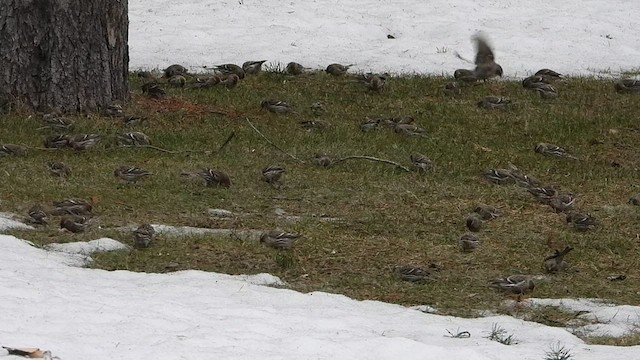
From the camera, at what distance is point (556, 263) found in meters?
8.72

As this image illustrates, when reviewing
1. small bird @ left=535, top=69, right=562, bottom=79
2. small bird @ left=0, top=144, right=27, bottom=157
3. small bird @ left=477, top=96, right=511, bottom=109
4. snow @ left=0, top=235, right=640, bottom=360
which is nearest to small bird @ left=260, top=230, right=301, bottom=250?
snow @ left=0, top=235, right=640, bottom=360

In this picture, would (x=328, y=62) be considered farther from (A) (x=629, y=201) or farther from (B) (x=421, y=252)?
(B) (x=421, y=252)

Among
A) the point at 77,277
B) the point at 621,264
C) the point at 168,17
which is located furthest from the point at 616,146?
the point at 168,17

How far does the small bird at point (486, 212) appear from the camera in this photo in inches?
391

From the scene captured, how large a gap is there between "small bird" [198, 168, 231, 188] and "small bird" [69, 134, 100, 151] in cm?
166

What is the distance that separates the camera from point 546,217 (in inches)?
398

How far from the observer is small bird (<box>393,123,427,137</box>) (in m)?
12.6

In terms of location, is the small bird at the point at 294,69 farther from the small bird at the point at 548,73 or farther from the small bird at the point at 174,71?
→ the small bird at the point at 548,73

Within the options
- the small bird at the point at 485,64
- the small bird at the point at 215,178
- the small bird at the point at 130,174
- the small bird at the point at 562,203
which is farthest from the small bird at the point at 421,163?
the small bird at the point at 485,64

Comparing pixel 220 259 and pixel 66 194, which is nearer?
pixel 220 259

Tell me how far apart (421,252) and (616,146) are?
4420mm

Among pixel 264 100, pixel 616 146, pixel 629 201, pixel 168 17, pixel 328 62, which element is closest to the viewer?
pixel 629 201

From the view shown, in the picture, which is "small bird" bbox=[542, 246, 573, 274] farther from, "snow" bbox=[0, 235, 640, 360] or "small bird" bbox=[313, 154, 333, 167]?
"small bird" bbox=[313, 154, 333, 167]

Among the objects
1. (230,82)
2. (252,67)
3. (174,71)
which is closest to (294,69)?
(252,67)
